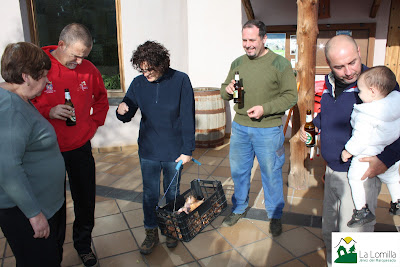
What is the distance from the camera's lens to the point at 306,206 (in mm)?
3818

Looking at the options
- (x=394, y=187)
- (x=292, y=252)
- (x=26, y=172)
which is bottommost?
(x=292, y=252)

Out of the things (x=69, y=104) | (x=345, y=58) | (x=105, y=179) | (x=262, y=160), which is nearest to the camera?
(x=345, y=58)

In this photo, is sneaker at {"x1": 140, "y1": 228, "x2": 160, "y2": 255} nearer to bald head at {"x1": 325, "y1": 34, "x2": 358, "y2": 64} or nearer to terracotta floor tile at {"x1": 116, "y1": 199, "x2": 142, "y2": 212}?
terracotta floor tile at {"x1": 116, "y1": 199, "x2": 142, "y2": 212}

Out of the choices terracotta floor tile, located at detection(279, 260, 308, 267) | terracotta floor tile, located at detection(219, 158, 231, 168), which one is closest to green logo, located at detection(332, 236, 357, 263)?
terracotta floor tile, located at detection(279, 260, 308, 267)

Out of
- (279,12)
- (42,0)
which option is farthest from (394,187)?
(42,0)

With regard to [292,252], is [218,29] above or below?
above

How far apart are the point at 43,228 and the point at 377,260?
2047 mm

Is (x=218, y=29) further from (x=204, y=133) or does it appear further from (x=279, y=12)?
(x=204, y=133)

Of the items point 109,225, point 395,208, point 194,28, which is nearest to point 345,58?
point 395,208

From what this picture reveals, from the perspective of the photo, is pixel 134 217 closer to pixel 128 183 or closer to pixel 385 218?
pixel 128 183

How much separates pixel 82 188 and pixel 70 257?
787 mm

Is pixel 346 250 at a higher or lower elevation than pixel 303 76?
lower

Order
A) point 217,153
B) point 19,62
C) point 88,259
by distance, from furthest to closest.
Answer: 1. point 217,153
2. point 88,259
3. point 19,62

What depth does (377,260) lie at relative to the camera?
199 centimetres
